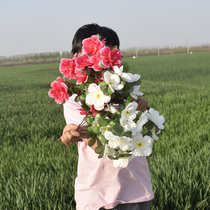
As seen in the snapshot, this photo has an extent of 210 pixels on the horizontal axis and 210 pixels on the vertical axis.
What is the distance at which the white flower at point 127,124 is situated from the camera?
2.44ft

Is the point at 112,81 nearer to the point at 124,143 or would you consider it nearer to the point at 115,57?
the point at 115,57

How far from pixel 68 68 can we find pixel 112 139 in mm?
301

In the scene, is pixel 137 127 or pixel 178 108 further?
pixel 178 108

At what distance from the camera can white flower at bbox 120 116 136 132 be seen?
0.74m

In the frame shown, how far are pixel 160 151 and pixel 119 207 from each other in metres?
1.88

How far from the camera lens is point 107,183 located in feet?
3.79

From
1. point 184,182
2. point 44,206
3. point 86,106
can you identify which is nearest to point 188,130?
point 184,182

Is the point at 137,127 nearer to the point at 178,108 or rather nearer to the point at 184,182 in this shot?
the point at 184,182

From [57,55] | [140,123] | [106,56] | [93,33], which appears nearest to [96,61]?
[106,56]

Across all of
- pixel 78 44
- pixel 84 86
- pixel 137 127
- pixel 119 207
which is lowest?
pixel 119 207

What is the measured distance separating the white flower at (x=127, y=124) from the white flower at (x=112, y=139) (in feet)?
0.14

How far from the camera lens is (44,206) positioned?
1.82m

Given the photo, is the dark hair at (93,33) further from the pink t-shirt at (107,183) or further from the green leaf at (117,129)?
the green leaf at (117,129)

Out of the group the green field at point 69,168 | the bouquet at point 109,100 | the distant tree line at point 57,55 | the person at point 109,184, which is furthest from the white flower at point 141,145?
the distant tree line at point 57,55
